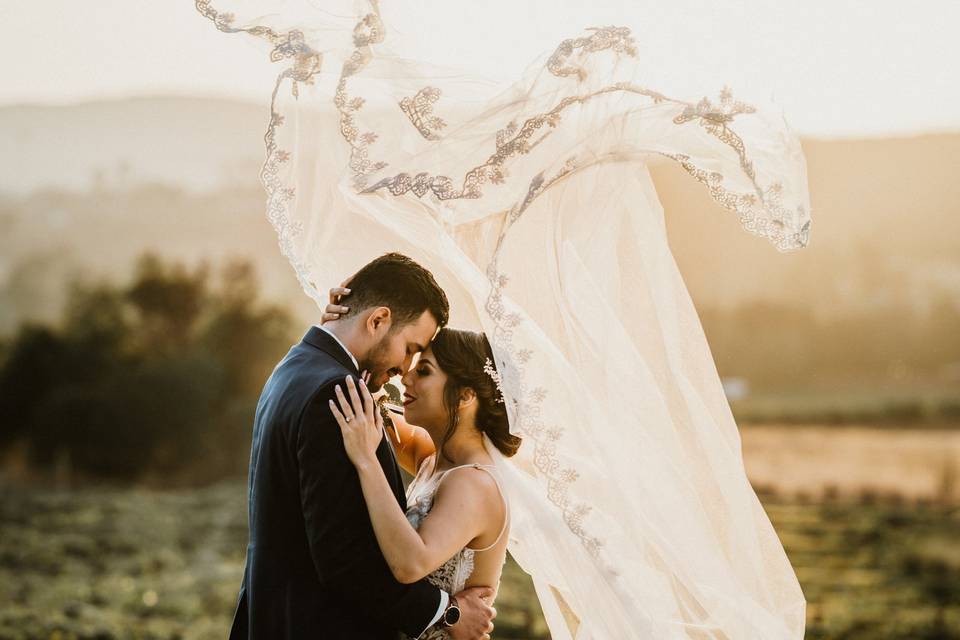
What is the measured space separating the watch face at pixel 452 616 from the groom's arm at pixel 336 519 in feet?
0.92

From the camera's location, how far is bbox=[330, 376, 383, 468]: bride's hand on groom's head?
2082 millimetres

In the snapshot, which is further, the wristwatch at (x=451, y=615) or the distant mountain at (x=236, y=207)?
the distant mountain at (x=236, y=207)

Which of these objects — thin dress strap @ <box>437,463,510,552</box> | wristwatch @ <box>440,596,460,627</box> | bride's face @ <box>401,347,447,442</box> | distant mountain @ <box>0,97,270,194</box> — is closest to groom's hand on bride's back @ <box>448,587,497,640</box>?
wristwatch @ <box>440,596,460,627</box>

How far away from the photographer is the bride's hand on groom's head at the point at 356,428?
6.83 feet

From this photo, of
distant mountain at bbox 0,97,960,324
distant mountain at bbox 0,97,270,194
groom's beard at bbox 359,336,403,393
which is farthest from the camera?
distant mountain at bbox 0,97,270,194

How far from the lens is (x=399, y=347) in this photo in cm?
232

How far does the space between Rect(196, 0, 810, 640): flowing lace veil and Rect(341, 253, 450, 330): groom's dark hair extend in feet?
0.39

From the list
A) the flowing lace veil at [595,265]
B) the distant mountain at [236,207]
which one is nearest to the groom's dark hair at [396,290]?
the flowing lace veil at [595,265]

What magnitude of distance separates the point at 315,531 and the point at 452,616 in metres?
0.52

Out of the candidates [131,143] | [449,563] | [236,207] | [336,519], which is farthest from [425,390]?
[131,143]

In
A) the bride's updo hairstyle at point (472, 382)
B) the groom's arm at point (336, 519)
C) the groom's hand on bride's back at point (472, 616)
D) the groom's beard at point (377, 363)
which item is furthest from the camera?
the bride's updo hairstyle at point (472, 382)

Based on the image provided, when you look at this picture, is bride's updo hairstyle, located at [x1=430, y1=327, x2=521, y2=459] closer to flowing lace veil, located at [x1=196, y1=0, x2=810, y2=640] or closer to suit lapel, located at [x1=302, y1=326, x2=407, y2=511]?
flowing lace veil, located at [x1=196, y1=0, x2=810, y2=640]

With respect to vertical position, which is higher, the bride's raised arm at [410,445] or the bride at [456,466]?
the bride at [456,466]

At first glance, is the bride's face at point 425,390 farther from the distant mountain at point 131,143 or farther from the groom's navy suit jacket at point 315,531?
the distant mountain at point 131,143
